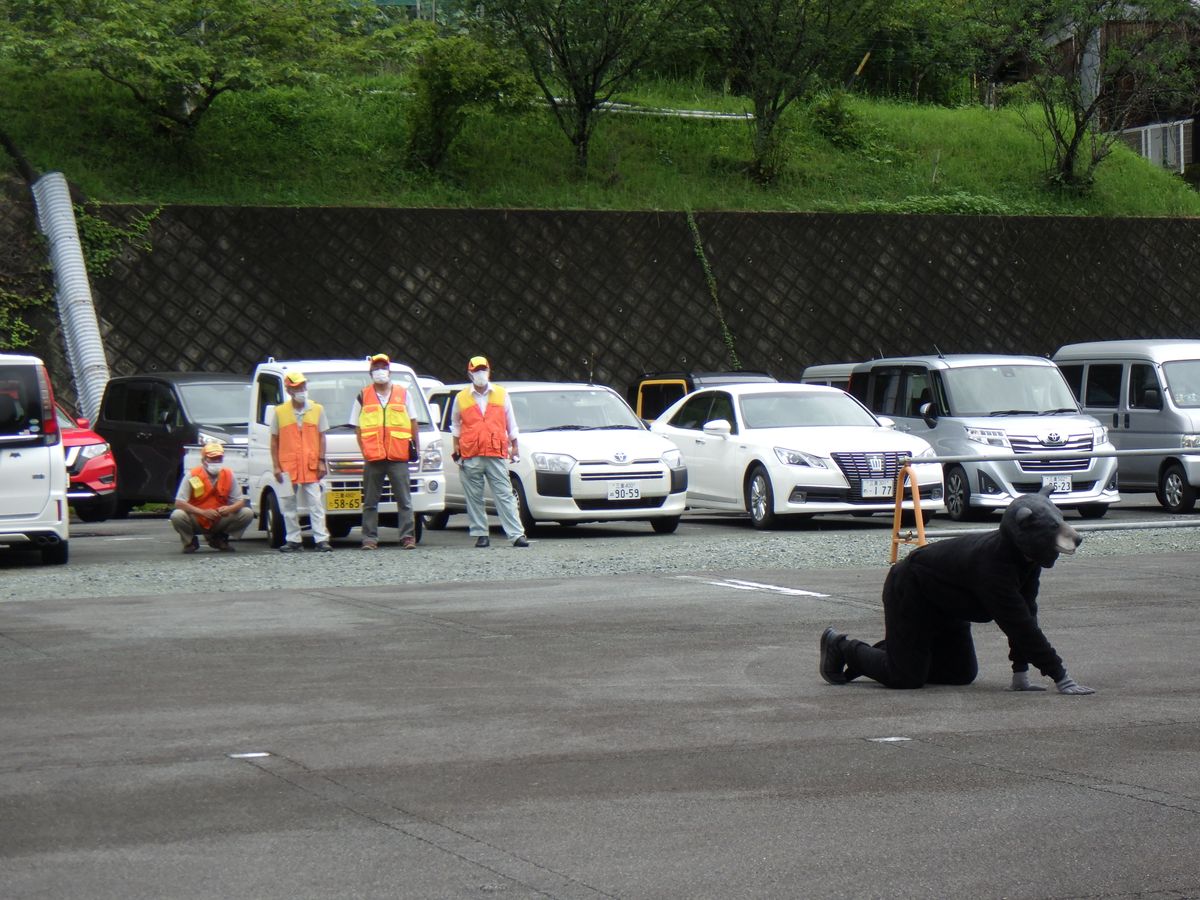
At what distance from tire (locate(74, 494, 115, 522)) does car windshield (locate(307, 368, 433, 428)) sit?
16.1ft

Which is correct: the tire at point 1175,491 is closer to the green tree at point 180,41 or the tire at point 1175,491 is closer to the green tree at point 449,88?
the green tree at point 180,41

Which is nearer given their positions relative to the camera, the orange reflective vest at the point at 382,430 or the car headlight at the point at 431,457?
the orange reflective vest at the point at 382,430

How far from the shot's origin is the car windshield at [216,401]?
2162 cm

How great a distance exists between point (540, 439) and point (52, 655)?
9.11 m

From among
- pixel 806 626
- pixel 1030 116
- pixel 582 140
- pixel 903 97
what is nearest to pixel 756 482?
pixel 806 626

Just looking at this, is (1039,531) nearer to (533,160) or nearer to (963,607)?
(963,607)

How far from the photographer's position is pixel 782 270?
113 ft

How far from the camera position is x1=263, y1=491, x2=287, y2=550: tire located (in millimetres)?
17125

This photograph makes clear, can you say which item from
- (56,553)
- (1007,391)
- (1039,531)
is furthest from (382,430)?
(1039,531)

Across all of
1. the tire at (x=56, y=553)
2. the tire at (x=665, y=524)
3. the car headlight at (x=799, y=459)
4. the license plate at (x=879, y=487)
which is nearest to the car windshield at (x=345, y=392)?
the tire at (x=665, y=524)

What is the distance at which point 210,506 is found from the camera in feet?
55.5

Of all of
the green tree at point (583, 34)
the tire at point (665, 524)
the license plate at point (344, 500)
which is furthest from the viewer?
the green tree at point (583, 34)

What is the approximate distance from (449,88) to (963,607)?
28.1 meters

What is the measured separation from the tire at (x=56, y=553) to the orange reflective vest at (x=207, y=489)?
60.8 inches
